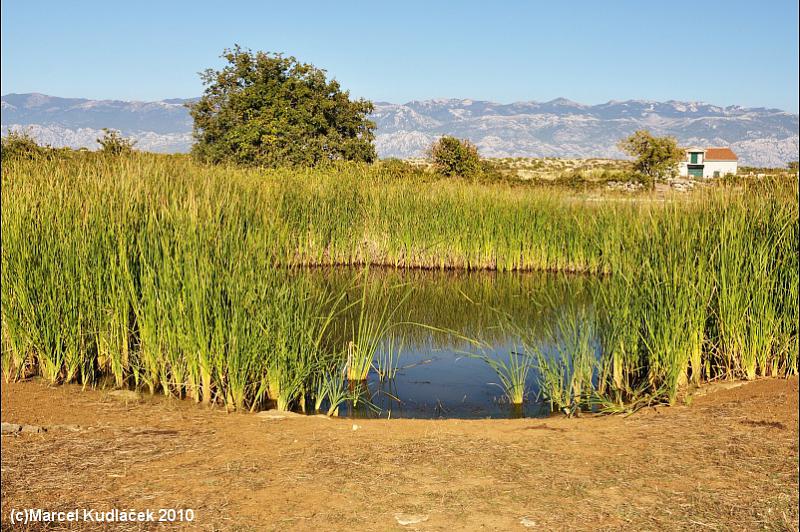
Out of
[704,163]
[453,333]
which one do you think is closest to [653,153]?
[453,333]

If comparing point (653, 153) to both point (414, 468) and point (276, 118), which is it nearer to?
point (276, 118)

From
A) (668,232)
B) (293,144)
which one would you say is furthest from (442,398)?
(293,144)

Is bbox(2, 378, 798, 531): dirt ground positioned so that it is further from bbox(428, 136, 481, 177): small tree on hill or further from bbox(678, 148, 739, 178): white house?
bbox(678, 148, 739, 178): white house

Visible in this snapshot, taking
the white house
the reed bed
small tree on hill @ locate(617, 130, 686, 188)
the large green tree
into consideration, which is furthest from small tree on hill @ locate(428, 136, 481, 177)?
the white house

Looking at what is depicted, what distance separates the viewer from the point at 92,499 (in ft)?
12.9

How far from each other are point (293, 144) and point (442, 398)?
21565 mm

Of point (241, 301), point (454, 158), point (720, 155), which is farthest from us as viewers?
point (720, 155)

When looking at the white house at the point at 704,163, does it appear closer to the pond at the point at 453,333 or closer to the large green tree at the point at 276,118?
the large green tree at the point at 276,118

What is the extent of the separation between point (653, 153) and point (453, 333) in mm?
34701

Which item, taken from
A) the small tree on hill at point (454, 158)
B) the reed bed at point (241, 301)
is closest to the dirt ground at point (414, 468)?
the reed bed at point (241, 301)

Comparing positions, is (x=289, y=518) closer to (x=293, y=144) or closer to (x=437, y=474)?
(x=437, y=474)

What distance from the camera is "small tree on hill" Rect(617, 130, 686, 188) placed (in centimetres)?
4128

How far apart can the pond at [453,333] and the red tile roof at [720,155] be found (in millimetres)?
67999

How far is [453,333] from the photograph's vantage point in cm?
1006
